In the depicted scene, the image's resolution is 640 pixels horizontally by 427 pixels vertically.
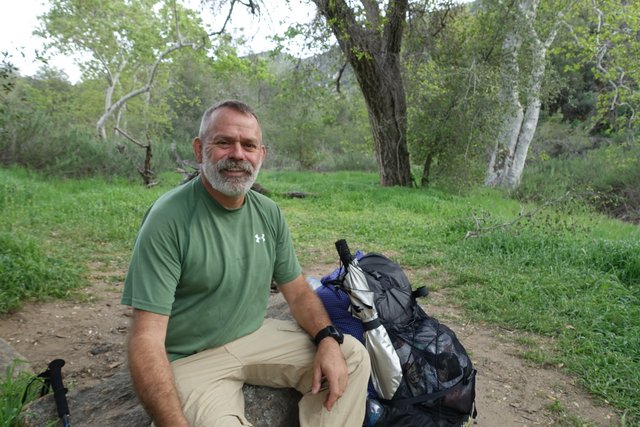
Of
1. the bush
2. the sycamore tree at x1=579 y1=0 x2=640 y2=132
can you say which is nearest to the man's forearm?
the bush

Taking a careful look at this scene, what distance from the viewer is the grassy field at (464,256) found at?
364 centimetres

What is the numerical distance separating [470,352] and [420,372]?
4.93ft

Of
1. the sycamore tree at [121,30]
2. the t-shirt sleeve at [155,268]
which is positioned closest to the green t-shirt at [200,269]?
the t-shirt sleeve at [155,268]

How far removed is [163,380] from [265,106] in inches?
1039

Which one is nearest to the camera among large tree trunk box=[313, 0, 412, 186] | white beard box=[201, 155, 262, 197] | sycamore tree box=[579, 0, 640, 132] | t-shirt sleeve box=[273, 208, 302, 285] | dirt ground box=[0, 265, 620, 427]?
white beard box=[201, 155, 262, 197]

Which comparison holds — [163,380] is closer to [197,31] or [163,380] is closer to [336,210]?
[336,210]

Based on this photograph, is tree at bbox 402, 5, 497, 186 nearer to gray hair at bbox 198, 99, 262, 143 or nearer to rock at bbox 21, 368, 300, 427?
gray hair at bbox 198, 99, 262, 143

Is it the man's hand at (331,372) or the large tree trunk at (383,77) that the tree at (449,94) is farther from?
the man's hand at (331,372)

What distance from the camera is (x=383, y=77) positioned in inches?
438

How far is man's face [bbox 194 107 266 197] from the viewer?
205 centimetres

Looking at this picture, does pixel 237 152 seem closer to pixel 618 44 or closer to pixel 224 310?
pixel 224 310

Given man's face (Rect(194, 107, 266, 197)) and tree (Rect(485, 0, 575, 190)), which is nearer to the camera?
man's face (Rect(194, 107, 266, 197))

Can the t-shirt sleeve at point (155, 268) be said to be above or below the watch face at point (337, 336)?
above

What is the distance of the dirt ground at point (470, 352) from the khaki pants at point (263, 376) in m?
A: 1.18
